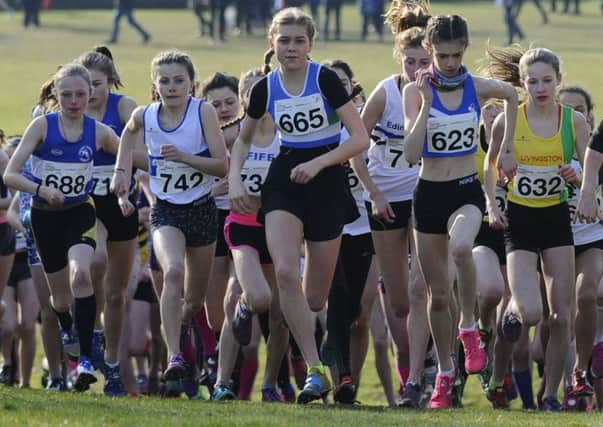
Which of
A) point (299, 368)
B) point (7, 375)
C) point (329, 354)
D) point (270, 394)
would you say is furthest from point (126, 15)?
point (329, 354)

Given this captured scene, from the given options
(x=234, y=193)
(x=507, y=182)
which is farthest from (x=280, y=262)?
(x=507, y=182)

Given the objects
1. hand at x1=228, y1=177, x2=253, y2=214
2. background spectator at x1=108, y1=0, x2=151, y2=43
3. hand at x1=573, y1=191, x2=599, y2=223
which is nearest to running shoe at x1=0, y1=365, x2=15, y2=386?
hand at x1=228, y1=177, x2=253, y2=214

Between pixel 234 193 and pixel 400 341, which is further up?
pixel 234 193

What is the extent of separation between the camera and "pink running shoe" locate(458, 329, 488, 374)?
9672mm

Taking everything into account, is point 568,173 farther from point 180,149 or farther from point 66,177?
point 66,177

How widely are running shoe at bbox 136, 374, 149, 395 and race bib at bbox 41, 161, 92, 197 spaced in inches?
147

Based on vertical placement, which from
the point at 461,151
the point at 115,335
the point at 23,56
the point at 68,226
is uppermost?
the point at 461,151

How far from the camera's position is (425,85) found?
373 inches

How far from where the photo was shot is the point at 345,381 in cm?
1037

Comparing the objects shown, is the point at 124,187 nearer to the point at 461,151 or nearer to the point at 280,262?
the point at 280,262

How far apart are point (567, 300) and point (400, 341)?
1396 millimetres

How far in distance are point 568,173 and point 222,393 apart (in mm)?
2720

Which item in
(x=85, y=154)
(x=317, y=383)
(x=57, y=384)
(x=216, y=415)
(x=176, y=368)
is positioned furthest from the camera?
(x=57, y=384)

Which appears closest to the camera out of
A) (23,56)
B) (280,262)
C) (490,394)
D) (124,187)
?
(280,262)
